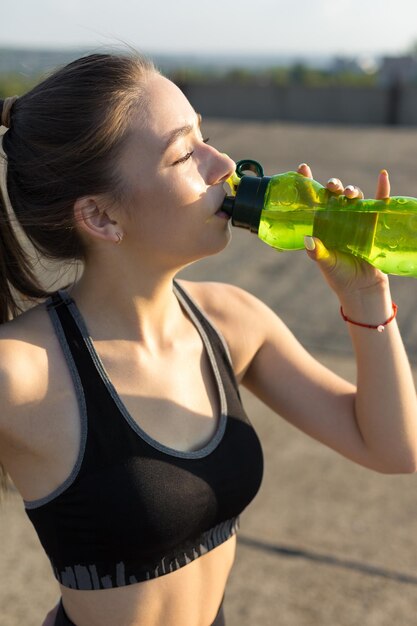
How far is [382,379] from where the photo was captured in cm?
190

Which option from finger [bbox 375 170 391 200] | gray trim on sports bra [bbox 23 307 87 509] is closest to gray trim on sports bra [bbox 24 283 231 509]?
gray trim on sports bra [bbox 23 307 87 509]

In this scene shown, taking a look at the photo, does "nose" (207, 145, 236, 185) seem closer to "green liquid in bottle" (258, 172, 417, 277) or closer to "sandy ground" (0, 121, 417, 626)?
"green liquid in bottle" (258, 172, 417, 277)

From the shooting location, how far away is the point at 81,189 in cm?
173

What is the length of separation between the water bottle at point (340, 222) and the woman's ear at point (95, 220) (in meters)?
0.28

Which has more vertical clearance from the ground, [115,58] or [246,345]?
[115,58]

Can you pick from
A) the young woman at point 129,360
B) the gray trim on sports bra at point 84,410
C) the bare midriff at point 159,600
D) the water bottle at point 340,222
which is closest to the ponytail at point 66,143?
the young woman at point 129,360

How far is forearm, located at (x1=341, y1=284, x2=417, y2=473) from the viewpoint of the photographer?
189cm

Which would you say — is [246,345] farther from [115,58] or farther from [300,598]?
[300,598]

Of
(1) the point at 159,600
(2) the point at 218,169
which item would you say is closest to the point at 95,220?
(2) the point at 218,169

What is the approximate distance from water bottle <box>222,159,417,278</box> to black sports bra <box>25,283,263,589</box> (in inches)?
18.7

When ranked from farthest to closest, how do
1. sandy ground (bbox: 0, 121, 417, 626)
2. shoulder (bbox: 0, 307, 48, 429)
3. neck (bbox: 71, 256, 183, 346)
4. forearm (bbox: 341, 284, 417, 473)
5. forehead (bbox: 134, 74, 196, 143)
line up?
sandy ground (bbox: 0, 121, 417, 626)
forearm (bbox: 341, 284, 417, 473)
neck (bbox: 71, 256, 183, 346)
forehead (bbox: 134, 74, 196, 143)
shoulder (bbox: 0, 307, 48, 429)

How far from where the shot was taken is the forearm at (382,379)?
189 cm

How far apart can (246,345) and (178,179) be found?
0.47 m

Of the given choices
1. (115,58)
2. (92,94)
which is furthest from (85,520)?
(115,58)
